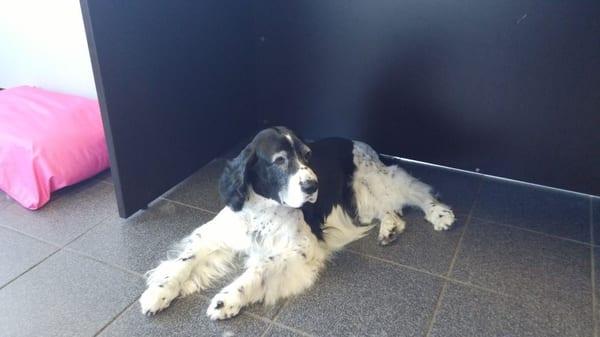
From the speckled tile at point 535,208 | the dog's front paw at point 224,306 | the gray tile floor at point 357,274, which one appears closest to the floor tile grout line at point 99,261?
the gray tile floor at point 357,274

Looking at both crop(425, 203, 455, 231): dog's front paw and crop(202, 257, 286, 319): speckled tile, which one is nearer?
crop(202, 257, 286, 319): speckled tile

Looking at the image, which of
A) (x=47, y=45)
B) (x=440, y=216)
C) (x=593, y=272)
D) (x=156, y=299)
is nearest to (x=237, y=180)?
(x=156, y=299)

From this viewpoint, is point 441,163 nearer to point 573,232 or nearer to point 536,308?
point 573,232

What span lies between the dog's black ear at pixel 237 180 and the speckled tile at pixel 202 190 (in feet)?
2.23

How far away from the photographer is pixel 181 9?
270 centimetres

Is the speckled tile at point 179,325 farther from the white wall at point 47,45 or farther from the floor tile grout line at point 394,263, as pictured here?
the white wall at point 47,45

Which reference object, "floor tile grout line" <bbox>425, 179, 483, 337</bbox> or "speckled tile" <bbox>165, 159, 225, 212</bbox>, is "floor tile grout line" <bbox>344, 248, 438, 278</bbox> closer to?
"floor tile grout line" <bbox>425, 179, 483, 337</bbox>

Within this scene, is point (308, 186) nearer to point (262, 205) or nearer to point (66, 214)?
point (262, 205)

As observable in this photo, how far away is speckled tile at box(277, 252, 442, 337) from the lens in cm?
198

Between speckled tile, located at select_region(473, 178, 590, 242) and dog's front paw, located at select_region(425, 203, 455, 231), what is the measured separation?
0.74ft

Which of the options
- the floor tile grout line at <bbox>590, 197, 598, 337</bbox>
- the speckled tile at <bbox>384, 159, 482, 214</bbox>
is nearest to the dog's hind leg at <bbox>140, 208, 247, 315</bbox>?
the speckled tile at <bbox>384, 159, 482, 214</bbox>

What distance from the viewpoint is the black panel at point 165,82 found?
7.60ft

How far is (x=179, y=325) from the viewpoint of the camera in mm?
1978

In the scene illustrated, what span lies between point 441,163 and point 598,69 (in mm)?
1107
